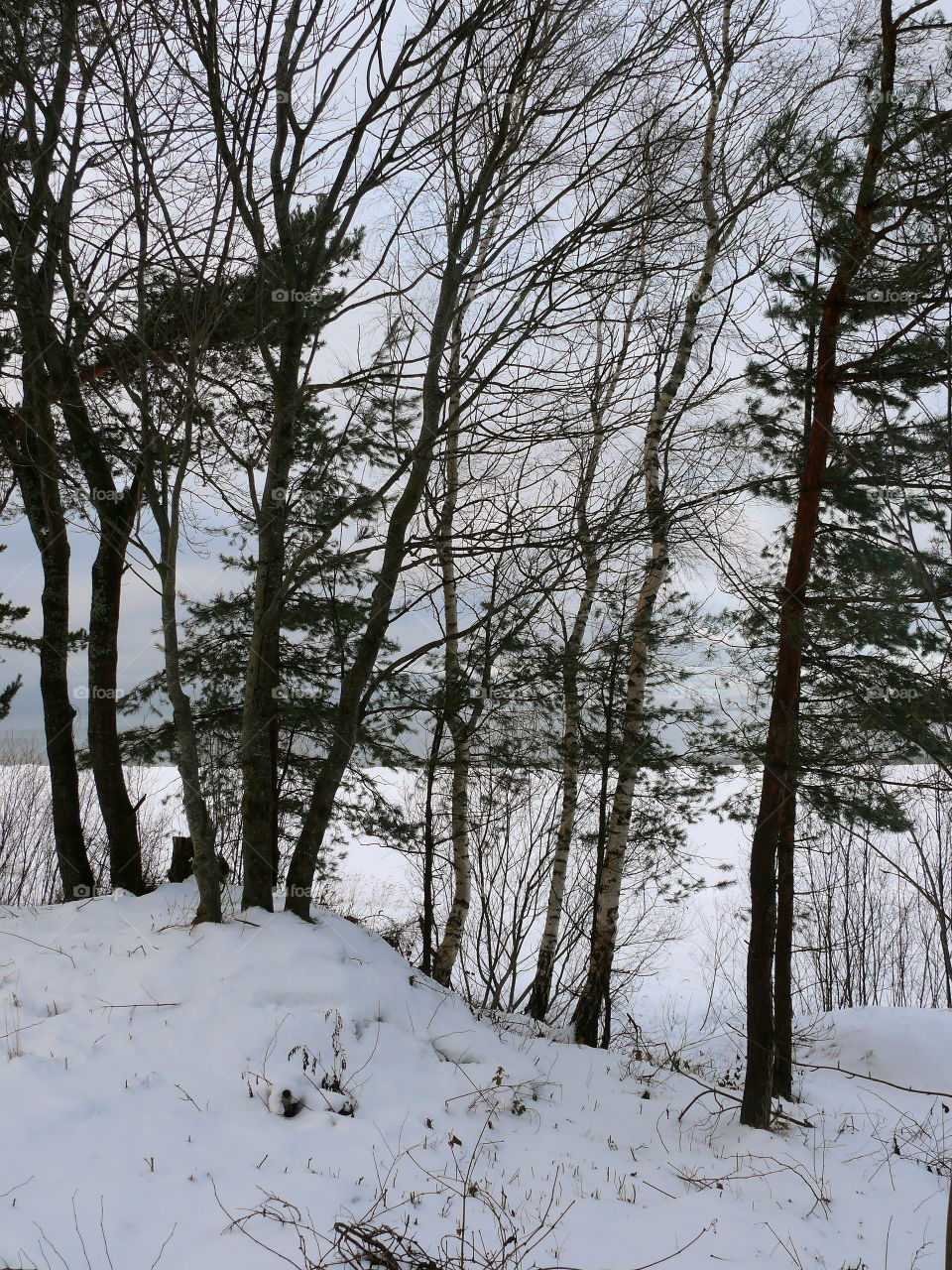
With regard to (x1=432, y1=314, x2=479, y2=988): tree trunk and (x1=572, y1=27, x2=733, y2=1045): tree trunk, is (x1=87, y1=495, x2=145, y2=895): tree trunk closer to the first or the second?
(x1=432, y1=314, x2=479, y2=988): tree trunk

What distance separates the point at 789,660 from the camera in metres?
6.16

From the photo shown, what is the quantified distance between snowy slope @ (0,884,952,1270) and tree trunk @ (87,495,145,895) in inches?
33.9

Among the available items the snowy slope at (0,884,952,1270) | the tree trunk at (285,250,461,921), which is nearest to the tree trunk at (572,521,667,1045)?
the snowy slope at (0,884,952,1270)

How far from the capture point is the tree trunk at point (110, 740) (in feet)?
22.6

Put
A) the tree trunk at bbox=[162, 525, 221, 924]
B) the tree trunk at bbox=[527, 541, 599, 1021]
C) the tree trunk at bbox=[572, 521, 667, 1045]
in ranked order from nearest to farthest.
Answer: the tree trunk at bbox=[162, 525, 221, 924] → the tree trunk at bbox=[572, 521, 667, 1045] → the tree trunk at bbox=[527, 541, 599, 1021]

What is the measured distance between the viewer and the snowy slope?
10.5 ft

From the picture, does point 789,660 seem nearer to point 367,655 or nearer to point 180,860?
point 367,655

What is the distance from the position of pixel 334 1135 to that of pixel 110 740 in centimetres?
438

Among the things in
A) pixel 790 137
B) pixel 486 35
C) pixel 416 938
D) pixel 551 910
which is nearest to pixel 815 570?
pixel 790 137

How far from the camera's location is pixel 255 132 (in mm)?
4852

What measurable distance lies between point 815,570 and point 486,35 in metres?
6.10

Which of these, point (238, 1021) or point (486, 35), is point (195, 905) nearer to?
point (238, 1021)

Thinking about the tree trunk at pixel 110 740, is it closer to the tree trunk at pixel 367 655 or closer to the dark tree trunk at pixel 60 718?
the dark tree trunk at pixel 60 718

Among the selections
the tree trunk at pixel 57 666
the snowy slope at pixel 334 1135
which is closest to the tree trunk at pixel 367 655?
the snowy slope at pixel 334 1135
